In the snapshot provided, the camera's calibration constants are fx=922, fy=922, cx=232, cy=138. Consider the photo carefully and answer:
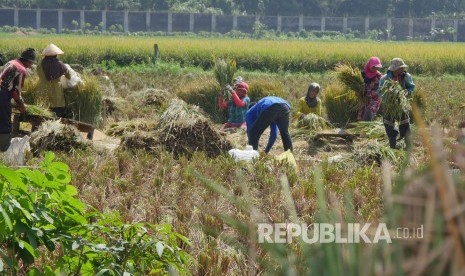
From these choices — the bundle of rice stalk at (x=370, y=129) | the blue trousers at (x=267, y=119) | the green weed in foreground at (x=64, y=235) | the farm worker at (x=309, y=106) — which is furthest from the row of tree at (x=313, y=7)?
the green weed in foreground at (x=64, y=235)

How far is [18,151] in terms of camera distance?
28.0 ft

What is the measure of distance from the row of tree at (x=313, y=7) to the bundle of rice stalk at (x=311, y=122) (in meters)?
62.2

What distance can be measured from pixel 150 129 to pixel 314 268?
9.69 m

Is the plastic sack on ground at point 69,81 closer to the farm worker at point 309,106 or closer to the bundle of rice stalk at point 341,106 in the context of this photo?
the farm worker at point 309,106

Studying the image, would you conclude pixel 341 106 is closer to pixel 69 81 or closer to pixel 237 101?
pixel 237 101

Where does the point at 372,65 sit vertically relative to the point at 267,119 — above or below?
above

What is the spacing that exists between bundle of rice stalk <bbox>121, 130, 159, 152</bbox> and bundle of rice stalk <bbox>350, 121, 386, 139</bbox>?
113 inches

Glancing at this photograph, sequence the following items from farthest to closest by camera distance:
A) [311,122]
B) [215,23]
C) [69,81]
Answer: [215,23], [311,122], [69,81]

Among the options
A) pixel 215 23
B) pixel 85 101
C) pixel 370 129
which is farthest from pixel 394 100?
pixel 215 23

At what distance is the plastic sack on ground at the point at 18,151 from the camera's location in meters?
8.26

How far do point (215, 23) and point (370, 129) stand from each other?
60.2 m

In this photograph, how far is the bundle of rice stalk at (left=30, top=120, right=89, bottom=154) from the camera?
917 cm

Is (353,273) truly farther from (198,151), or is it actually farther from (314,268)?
(198,151)

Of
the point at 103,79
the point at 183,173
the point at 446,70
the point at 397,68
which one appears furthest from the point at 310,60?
the point at 183,173
